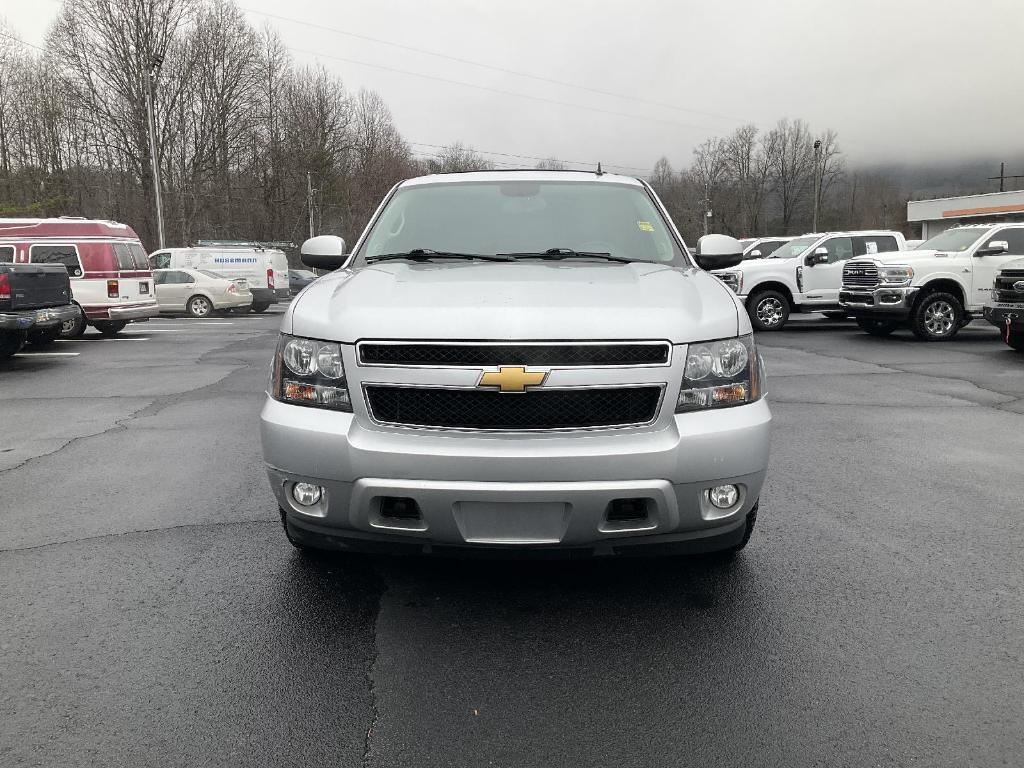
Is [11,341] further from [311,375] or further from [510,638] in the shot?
[510,638]

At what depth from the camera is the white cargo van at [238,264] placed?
2506 cm

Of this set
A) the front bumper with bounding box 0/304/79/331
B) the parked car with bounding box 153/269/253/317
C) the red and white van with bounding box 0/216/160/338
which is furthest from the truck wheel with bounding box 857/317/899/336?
the parked car with bounding box 153/269/253/317

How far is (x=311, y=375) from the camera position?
305 cm

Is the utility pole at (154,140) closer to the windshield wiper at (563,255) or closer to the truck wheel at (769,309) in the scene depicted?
the truck wheel at (769,309)

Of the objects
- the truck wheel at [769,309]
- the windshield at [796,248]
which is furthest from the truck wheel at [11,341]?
the windshield at [796,248]

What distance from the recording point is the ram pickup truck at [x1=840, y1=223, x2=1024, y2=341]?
13.5m

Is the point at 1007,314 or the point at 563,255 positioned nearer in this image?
the point at 563,255

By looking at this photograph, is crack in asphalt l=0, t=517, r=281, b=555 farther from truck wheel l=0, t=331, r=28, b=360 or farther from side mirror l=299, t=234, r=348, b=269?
truck wheel l=0, t=331, r=28, b=360

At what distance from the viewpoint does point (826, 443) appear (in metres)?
6.30

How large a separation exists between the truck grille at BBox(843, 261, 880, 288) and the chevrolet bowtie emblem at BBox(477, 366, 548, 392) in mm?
12623

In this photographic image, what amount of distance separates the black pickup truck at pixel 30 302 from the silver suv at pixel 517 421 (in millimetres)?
9801

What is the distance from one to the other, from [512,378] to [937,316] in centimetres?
1304

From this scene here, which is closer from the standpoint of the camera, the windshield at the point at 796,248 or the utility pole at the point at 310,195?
the windshield at the point at 796,248

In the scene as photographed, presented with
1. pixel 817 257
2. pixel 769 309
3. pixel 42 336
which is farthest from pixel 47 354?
pixel 817 257
